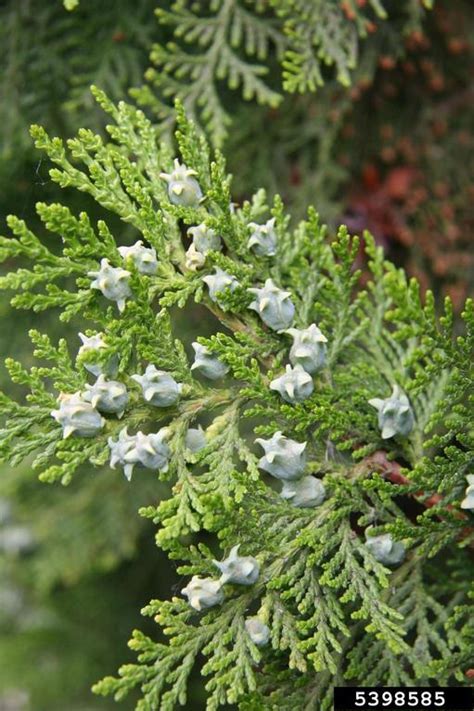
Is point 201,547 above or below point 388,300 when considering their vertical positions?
below

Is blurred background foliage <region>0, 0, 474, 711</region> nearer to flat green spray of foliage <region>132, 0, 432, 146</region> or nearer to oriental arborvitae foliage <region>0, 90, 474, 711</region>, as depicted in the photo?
flat green spray of foliage <region>132, 0, 432, 146</region>

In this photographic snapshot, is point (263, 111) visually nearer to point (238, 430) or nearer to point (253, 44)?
point (253, 44)

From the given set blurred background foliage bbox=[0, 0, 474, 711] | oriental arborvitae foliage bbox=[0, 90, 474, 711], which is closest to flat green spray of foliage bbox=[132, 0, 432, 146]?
blurred background foliage bbox=[0, 0, 474, 711]

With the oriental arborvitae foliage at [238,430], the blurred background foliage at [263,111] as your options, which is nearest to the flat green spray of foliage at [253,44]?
the blurred background foliage at [263,111]

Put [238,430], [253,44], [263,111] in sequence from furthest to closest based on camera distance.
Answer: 1. [263,111]
2. [253,44]
3. [238,430]

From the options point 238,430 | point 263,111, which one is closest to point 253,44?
point 263,111

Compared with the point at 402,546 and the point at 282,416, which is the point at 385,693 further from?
the point at 282,416

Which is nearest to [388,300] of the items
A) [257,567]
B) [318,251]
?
[318,251]
